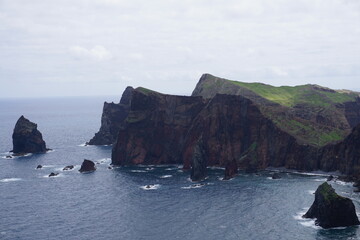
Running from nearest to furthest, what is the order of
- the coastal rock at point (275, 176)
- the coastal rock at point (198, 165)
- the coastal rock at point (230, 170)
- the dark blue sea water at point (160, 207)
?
the dark blue sea water at point (160, 207) < the coastal rock at point (275, 176) < the coastal rock at point (198, 165) < the coastal rock at point (230, 170)

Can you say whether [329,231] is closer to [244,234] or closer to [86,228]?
[244,234]

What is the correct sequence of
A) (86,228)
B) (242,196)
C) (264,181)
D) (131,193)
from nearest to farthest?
(86,228)
(242,196)
(131,193)
(264,181)

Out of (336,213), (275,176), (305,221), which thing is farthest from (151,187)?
(336,213)

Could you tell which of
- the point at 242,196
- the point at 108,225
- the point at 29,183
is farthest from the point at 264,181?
the point at 29,183

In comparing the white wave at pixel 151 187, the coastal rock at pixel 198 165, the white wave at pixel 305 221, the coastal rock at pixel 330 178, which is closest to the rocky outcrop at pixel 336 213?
the white wave at pixel 305 221

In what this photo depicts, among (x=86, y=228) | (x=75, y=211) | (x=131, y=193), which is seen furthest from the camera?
(x=131, y=193)

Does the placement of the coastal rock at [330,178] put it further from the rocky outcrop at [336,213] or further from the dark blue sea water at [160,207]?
the rocky outcrop at [336,213]

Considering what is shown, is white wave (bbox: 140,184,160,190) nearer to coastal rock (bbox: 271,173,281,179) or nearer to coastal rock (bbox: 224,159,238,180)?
coastal rock (bbox: 224,159,238,180)
